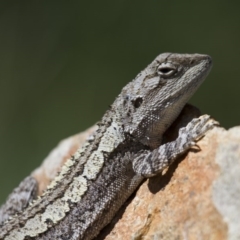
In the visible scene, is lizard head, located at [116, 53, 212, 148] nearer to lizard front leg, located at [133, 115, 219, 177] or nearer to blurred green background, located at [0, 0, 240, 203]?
lizard front leg, located at [133, 115, 219, 177]

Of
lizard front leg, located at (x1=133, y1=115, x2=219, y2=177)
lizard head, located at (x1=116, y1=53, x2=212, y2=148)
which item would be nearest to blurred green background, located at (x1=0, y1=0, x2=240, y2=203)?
lizard head, located at (x1=116, y1=53, x2=212, y2=148)

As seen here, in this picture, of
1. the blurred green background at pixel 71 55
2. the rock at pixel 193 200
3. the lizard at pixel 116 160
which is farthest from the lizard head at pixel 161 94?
the blurred green background at pixel 71 55

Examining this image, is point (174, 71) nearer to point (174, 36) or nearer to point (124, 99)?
point (124, 99)

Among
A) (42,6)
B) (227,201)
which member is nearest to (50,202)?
(227,201)

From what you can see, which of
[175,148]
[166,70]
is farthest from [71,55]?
[175,148]

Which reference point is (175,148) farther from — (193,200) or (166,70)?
(166,70)

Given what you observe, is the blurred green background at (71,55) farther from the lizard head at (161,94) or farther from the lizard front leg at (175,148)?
the lizard front leg at (175,148)
